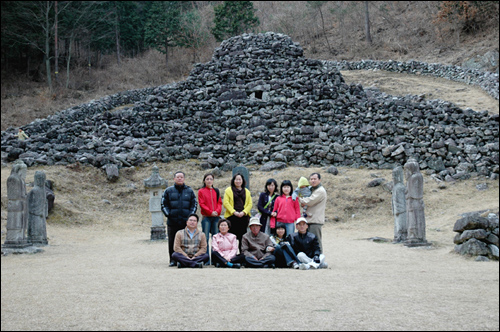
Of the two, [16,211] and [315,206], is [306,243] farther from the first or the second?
[16,211]

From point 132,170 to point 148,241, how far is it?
7.02m

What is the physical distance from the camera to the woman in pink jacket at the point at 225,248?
857cm

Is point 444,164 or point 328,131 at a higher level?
point 328,131

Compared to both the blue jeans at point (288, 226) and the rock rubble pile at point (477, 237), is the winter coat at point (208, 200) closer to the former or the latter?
the blue jeans at point (288, 226)

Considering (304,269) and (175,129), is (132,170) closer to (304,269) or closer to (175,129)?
(175,129)

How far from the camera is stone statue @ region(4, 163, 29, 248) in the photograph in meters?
11.4

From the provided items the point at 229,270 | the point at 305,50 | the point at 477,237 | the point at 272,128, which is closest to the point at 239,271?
the point at 229,270

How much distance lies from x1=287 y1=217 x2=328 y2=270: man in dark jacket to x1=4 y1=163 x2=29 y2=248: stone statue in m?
6.37

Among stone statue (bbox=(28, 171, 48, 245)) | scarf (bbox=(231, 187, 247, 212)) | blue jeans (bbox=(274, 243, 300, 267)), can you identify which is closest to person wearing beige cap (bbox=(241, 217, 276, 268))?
blue jeans (bbox=(274, 243, 300, 267))

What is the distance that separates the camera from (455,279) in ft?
24.7

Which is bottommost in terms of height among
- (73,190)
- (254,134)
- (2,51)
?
(73,190)

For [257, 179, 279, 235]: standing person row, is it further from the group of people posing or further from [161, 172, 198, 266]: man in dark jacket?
[161, 172, 198, 266]: man in dark jacket

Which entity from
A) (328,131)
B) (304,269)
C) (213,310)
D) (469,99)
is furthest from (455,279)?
(469,99)

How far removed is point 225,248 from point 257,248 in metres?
0.55
